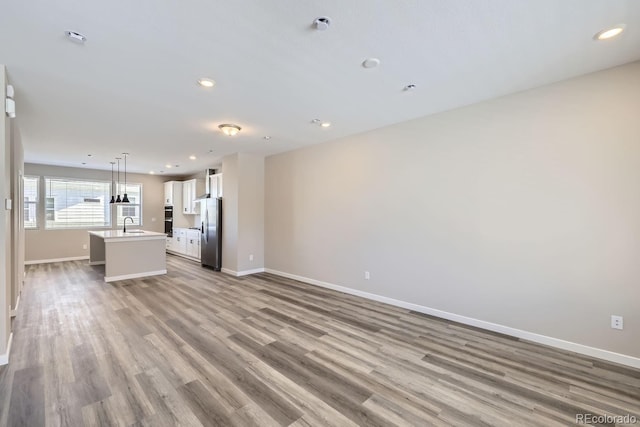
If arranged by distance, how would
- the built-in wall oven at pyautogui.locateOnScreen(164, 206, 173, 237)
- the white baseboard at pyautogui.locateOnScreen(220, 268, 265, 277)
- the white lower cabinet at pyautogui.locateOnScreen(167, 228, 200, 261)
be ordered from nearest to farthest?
the white baseboard at pyautogui.locateOnScreen(220, 268, 265, 277) < the white lower cabinet at pyautogui.locateOnScreen(167, 228, 200, 261) < the built-in wall oven at pyautogui.locateOnScreen(164, 206, 173, 237)

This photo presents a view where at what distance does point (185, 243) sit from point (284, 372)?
6976mm

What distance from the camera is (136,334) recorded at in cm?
310

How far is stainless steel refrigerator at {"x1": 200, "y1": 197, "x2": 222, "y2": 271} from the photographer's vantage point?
640 cm

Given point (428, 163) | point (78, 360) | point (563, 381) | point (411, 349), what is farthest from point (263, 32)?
point (563, 381)

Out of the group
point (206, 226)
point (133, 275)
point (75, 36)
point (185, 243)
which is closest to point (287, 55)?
point (75, 36)

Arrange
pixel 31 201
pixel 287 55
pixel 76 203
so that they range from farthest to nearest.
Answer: pixel 76 203 → pixel 31 201 → pixel 287 55

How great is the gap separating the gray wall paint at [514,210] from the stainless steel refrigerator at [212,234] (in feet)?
10.5

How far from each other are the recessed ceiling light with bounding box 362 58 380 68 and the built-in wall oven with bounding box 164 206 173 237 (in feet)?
28.5

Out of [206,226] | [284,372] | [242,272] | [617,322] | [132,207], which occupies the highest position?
[132,207]

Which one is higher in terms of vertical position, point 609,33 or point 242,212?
point 609,33

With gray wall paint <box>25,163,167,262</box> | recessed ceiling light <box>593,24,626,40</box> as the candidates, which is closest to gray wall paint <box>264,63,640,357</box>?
recessed ceiling light <box>593,24,626,40</box>

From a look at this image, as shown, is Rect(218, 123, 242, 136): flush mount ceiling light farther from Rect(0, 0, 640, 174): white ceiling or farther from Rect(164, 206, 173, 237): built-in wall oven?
Rect(164, 206, 173, 237): built-in wall oven

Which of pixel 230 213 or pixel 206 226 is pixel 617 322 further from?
pixel 206 226

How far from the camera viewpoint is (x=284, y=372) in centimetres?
239
